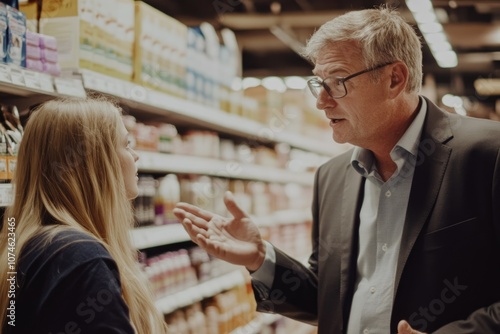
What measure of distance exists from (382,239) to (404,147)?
33 centimetres

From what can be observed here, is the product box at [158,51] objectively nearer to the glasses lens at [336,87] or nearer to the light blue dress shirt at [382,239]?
the glasses lens at [336,87]

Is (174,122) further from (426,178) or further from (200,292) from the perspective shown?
(426,178)

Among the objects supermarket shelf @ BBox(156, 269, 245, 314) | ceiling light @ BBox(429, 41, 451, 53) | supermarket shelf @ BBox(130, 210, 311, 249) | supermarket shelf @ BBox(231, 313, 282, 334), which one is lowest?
supermarket shelf @ BBox(231, 313, 282, 334)

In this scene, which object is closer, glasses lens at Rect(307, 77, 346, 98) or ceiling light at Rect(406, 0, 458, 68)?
glasses lens at Rect(307, 77, 346, 98)

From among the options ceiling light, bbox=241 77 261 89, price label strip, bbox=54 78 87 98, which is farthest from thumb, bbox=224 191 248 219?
ceiling light, bbox=241 77 261 89

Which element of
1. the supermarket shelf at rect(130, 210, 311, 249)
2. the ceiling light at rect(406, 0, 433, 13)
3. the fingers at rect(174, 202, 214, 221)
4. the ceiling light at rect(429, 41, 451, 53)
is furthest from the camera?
the ceiling light at rect(429, 41, 451, 53)

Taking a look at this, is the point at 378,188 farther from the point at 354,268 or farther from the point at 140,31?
the point at 140,31

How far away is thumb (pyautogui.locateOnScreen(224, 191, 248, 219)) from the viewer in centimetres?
208

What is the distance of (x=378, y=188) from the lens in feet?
7.36

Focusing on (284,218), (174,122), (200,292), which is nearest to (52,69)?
(174,122)

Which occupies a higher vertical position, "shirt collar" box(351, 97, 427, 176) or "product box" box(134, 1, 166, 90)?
"product box" box(134, 1, 166, 90)

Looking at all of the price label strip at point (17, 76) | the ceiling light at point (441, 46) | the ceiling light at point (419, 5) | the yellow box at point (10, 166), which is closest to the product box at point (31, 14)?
the price label strip at point (17, 76)

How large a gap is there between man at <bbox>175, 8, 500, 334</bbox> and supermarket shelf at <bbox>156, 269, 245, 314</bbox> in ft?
3.35

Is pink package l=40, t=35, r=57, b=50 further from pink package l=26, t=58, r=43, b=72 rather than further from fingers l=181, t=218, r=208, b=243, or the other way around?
fingers l=181, t=218, r=208, b=243
